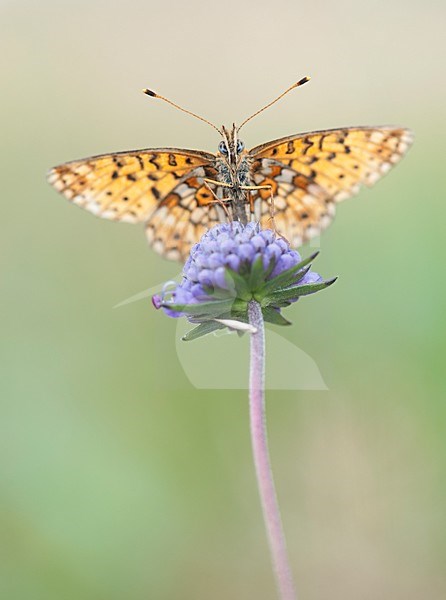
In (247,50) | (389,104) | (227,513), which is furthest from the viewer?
(247,50)

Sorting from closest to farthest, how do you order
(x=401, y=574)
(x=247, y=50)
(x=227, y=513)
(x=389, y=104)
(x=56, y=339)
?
(x=401, y=574) < (x=227, y=513) < (x=56, y=339) < (x=389, y=104) < (x=247, y=50)

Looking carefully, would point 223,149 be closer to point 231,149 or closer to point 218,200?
point 231,149

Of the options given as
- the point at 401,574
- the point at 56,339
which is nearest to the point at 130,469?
the point at 56,339

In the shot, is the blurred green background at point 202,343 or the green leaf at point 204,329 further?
the blurred green background at point 202,343

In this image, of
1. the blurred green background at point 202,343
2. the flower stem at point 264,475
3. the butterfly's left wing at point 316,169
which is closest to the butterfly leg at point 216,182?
the butterfly's left wing at point 316,169

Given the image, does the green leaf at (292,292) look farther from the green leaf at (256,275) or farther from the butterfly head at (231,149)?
the butterfly head at (231,149)

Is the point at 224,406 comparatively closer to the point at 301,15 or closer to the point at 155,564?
the point at 155,564

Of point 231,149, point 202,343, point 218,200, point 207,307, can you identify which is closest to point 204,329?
point 207,307
